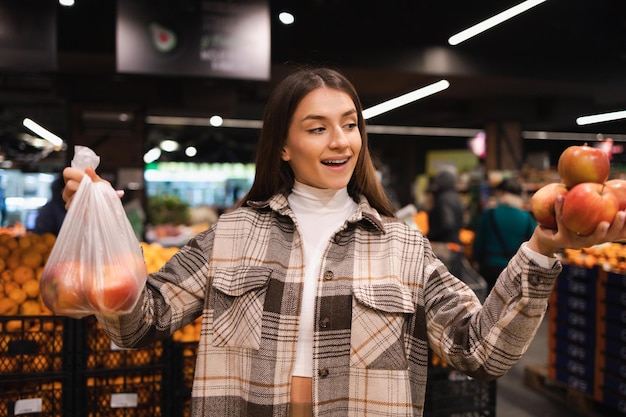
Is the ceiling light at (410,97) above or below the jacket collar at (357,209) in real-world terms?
above

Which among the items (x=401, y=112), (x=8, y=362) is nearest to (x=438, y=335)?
(x=8, y=362)

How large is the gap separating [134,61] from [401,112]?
8.37 metres

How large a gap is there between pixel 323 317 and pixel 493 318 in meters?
0.41

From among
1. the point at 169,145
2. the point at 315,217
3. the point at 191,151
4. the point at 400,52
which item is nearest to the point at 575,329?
the point at 315,217

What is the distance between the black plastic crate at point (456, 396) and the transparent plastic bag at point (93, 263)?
5.58ft

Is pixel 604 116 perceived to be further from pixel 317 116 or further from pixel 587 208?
pixel 587 208

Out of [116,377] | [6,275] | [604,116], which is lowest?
[116,377]

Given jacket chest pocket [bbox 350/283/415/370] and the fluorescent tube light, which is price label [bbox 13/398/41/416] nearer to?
jacket chest pocket [bbox 350/283/415/370]

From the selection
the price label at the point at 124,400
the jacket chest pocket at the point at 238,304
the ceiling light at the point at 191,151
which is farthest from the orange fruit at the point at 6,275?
the ceiling light at the point at 191,151

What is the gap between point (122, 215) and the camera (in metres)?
1.40

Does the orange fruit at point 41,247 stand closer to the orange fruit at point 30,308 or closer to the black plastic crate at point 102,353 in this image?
the orange fruit at point 30,308

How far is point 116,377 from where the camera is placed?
8.01ft

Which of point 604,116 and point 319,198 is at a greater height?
point 604,116

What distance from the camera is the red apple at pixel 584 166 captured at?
1.21 metres
